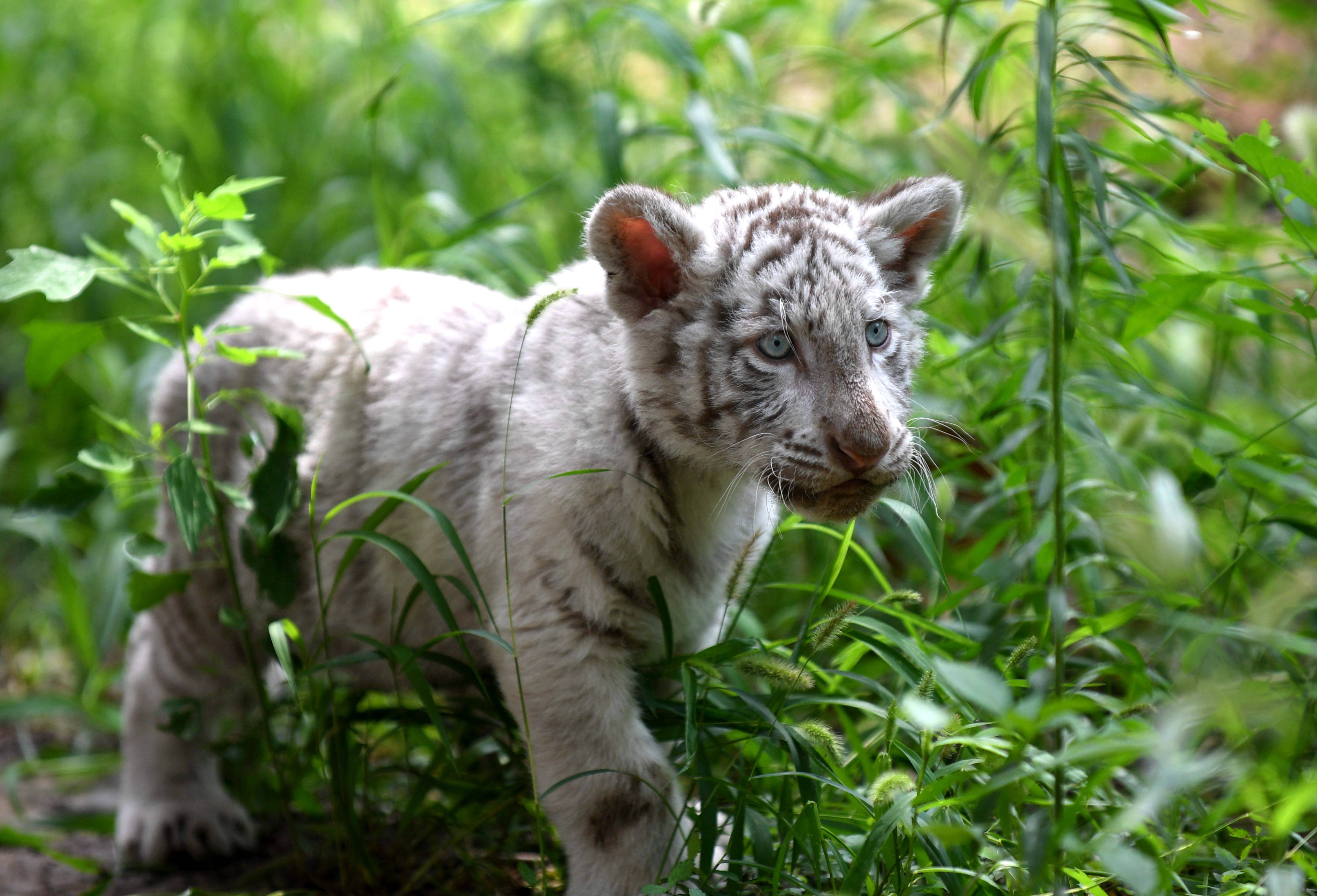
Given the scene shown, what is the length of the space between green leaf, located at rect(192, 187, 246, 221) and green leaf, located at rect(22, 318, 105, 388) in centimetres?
41

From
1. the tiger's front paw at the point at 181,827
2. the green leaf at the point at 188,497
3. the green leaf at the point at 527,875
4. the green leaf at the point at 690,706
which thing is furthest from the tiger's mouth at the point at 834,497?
the tiger's front paw at the point at 181,827

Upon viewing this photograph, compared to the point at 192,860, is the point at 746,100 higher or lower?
higher

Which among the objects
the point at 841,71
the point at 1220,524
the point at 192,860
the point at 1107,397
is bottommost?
the point at 192,860

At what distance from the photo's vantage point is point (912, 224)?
2.48m

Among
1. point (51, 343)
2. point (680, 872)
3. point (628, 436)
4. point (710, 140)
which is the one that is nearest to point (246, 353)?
point (51, 343)

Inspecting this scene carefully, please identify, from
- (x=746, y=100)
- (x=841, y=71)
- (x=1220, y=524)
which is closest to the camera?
(x=1220, y=524)

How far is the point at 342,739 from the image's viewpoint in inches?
100

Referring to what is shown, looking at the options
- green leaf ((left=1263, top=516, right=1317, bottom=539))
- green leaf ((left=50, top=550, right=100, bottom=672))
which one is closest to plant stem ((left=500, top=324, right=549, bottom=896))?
green leaf ((left=1263, top=516, right=1317, bottom=539))

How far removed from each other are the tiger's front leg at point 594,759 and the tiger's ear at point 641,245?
2.25 feet

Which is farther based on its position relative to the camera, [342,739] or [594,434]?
[342,739]

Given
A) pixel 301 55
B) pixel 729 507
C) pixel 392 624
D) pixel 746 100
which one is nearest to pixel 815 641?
pixel 729 507

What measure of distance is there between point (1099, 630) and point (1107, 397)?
86 cm

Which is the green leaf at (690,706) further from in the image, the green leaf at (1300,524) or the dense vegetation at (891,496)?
the green leaf at (1300,524)

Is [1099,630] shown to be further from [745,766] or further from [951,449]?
[951,449]
